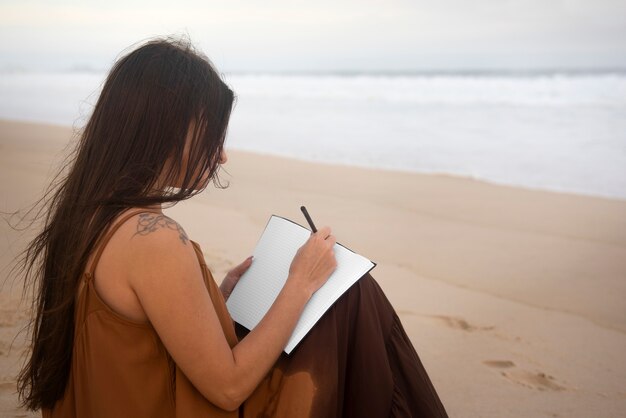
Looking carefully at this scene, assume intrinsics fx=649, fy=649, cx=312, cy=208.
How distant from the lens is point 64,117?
1306 cm

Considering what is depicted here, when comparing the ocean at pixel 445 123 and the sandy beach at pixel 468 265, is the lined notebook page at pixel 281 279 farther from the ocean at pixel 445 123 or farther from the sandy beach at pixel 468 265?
the sandy beach at pixel 468 265

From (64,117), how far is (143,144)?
12718 millimetres

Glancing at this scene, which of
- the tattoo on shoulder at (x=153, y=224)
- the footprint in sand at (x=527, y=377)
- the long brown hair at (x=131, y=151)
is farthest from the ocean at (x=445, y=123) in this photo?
the footprint in sand at (x=527, y=377)

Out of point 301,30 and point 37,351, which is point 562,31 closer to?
point 301,30

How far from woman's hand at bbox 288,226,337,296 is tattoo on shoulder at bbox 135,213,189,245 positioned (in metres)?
0.34

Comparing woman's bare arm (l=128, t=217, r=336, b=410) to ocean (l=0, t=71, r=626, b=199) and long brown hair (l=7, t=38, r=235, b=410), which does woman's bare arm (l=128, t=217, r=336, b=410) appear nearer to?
long brown hair (l=7, t=38, r=235, b=410)

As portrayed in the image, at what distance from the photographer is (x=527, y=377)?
9.20 feet

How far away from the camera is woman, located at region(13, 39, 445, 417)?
1290 mm

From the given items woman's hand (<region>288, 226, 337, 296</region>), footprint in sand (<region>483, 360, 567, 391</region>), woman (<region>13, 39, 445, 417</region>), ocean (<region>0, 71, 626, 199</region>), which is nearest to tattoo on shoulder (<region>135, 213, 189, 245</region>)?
woman (<region>13, 39, 445, 417</region>)

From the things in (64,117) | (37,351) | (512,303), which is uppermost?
(37,351)

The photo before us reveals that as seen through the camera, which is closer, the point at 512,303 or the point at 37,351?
the point at 37,351

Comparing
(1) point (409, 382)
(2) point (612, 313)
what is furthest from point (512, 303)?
(1) point (409, 382)

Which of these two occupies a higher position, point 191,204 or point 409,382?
point 409,382

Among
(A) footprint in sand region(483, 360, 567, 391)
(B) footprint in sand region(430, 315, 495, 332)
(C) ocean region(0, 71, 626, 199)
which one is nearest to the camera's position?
(A) footprint in sand region(483, 360, 567, 391)
